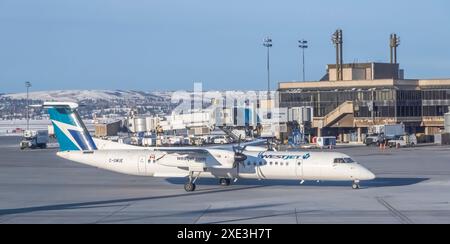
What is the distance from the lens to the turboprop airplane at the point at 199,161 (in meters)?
37.8

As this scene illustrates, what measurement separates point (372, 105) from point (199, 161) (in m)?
65.2

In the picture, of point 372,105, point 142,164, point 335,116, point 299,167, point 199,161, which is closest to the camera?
point 299,167

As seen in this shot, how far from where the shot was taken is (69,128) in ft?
133

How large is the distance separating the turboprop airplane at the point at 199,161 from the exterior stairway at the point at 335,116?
61.6 m

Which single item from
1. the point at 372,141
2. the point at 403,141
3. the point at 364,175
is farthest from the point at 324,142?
the point at 364,175

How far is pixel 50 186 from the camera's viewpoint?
41.0 metres

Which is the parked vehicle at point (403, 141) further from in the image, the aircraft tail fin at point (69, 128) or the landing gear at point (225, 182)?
the aircraft tail fin at point (69, 128)

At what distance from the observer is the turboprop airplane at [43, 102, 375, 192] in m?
37.8

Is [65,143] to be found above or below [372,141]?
above

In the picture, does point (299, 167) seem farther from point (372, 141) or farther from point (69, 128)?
point (372, 141)

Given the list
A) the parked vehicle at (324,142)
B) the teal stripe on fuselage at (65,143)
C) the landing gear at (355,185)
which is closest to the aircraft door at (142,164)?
the teal stripe on fuselage at (65,143)

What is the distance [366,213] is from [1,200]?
16.6 meters
